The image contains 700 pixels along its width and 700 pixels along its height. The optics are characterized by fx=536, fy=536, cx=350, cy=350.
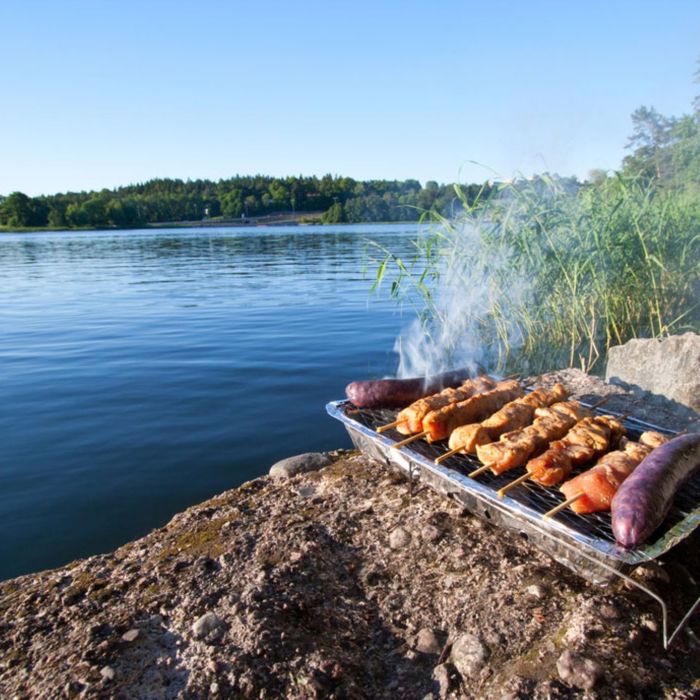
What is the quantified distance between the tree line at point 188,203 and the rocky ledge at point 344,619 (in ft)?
326

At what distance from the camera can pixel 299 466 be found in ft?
17.5

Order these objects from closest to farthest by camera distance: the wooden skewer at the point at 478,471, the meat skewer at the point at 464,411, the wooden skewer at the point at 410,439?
the wooden skewer at the point at 478,471
the wooden skewer at the point at 410,439
the meat skewer at the point at 464,411

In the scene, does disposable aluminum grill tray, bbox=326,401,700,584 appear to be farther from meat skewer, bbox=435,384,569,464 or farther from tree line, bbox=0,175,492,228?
tree line, bbox=0,175,492,228

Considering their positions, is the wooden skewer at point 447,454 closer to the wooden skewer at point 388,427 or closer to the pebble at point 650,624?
the wooden skewer at point 388,427

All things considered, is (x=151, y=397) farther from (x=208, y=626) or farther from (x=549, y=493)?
(x=549, y=493)

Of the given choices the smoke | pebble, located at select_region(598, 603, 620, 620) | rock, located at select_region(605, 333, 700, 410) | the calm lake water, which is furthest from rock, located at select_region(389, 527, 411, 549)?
the smoke

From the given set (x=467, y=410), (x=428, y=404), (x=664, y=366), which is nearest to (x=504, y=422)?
(x=467, y=410)

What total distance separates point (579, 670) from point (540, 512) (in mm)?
995

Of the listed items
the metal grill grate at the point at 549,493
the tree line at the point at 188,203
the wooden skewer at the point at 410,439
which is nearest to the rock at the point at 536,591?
the metal grill grate at the point at 549,493

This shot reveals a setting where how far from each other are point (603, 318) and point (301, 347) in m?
6.80

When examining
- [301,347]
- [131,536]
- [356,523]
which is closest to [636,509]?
[356,523]

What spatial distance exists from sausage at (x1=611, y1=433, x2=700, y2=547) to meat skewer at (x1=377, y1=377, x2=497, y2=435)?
170 centimetres

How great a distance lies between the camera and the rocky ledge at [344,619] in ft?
8.48

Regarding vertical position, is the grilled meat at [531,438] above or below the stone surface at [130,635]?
above
